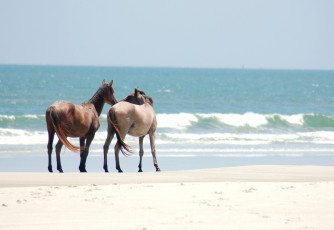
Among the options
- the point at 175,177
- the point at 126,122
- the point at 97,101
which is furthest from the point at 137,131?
the point at 175,177

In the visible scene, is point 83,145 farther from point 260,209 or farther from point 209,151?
point 209,151

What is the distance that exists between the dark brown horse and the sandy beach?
1070 millimetres

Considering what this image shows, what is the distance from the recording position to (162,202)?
8.02 metres

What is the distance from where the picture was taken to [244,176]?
11.0 meters

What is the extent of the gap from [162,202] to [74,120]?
4089mm

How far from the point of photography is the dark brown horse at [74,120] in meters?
11.5

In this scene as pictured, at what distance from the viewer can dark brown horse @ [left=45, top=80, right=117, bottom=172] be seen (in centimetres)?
1149

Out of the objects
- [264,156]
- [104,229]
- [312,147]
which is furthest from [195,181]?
[312,147]

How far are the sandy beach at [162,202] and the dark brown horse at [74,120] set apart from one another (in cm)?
107

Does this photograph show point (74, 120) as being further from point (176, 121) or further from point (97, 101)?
point (176, 121)

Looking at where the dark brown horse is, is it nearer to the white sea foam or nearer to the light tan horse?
the light tan horse

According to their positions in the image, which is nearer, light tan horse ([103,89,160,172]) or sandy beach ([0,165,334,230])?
sandy beach ([0,165,334,230])

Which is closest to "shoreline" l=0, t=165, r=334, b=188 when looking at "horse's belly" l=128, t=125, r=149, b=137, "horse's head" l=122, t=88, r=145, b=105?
"horse's belly" l=128, t=125, r=149, b=137

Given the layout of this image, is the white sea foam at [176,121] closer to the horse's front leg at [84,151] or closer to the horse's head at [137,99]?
the horse's head at [137,99]
